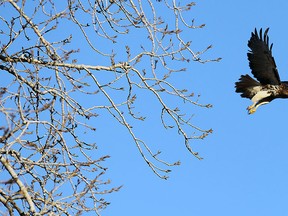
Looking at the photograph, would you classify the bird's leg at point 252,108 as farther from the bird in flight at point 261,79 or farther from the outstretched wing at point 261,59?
the outstretched wing at point 261,59

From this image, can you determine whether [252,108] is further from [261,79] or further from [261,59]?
[261,59]

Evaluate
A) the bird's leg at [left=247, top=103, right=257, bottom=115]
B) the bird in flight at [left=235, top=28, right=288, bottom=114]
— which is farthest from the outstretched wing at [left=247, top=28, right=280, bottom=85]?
the bird's leg at [left=247, top=103, right=257, bottom=115]

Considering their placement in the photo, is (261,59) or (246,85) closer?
(261,59)

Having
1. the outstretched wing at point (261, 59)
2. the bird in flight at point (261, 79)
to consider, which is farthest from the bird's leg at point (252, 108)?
the outstretched wing at point (261, 59)

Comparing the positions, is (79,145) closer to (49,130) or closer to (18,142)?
(49,130)

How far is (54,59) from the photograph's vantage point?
5.59 metres

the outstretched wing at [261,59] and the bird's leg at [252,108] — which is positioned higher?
the outstretched wing at [261,59]

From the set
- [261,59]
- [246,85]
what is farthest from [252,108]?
[261,59]

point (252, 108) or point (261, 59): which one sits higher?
point (261, 59)

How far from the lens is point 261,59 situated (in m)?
8.61

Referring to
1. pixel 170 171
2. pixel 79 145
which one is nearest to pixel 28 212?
pixel 79 145

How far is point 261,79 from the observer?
349 inches

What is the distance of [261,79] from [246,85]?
22 centimetres

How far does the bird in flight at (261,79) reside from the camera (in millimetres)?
8594
